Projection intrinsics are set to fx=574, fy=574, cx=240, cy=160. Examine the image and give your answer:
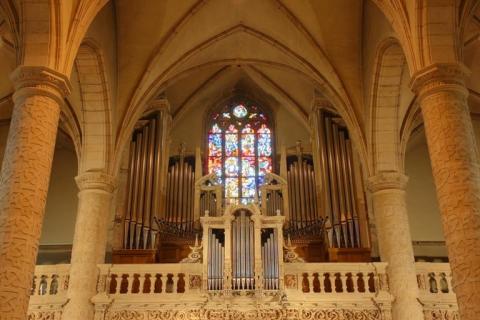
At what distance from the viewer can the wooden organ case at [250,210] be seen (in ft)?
39.1

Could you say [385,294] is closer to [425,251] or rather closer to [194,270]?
[194,270]

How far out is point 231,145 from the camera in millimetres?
17516

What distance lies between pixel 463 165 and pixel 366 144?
545cm

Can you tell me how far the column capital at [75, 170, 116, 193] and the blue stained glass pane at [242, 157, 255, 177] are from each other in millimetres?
5027

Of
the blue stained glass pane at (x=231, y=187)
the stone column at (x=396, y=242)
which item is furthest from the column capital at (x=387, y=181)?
the blue stained glass pane at (x=231, y=187)

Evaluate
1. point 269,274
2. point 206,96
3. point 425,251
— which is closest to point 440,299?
point 269,274

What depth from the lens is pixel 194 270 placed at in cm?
1188

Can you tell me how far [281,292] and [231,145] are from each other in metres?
6.94

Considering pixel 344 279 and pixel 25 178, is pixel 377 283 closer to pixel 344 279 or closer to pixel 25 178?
pixel 344 279

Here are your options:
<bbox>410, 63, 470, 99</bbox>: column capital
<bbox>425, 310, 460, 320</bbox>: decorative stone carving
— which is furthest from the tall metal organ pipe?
<bbox>410, 63, 470, 99</bbox>: column capital

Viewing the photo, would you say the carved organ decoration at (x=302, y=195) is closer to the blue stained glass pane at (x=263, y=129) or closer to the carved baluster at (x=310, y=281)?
the blue stained glass pane at (x=263, y=129)

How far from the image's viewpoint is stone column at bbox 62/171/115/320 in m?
11.4

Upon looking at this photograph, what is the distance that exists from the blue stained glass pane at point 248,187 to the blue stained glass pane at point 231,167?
37cm

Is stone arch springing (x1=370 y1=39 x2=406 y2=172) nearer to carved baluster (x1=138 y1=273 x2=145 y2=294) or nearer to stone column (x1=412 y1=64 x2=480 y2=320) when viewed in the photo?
stone column (x1=412 y1=64 x2=480 y2=320)
